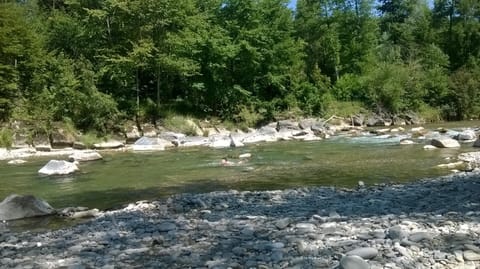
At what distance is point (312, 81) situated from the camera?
4575 centimetres

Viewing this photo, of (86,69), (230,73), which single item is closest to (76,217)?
(86,69)

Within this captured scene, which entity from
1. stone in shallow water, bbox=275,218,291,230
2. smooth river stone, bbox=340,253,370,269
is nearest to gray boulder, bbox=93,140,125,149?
stone in shallow water, bbox=275,218,291,230

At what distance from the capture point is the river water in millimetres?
14859

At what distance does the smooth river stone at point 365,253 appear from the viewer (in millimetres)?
5777

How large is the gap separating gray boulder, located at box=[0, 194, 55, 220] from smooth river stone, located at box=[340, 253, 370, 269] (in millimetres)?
8339

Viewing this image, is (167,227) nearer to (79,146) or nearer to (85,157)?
(85,157)

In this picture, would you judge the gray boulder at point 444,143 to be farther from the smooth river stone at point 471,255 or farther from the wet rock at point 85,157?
the smooth river stone at point 471,255

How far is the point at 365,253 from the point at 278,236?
1.66 meters

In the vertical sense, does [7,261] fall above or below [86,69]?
below

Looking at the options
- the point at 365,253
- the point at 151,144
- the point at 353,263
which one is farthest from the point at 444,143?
the point at 353,263

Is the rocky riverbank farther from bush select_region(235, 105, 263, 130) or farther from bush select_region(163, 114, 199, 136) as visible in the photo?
bush select_region(235, 105, 263, 130)

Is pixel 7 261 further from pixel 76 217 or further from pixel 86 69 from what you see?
pixel 86 69

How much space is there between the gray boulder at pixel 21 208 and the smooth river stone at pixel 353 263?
834cm

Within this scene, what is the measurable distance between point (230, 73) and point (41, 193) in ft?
91.0
